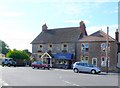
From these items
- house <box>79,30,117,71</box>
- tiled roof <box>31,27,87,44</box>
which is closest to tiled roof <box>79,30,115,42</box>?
house <box>79,30,117,71</box>

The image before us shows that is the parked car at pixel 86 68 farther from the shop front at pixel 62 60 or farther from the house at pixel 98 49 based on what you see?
the shop front at pixel 62 60

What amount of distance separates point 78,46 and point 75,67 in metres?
18.4

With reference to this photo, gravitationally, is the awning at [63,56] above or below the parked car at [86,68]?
above

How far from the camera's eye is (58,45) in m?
66.4

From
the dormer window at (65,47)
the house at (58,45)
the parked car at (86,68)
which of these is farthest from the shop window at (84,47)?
the parked car at (86,68)

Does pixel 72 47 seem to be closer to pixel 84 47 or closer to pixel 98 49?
pixel 84 47

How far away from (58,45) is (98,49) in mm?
Result: 10286

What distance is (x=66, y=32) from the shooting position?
6844 cm

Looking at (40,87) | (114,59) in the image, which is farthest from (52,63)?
(40,87)

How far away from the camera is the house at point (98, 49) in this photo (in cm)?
5841

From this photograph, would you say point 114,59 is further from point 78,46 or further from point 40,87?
point 40,87

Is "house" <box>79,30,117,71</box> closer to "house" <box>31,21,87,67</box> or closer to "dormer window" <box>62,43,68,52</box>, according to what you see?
"house" <box>31,21,87,67</box>

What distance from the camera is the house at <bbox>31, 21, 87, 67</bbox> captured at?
64.2 m

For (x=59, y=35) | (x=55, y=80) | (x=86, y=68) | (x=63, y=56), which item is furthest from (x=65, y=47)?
(x=55, y=80)
